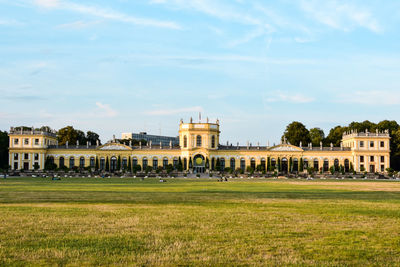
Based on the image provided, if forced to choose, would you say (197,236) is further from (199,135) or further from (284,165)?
(284,165)

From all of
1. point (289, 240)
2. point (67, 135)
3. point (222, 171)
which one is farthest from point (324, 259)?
point (67, 135)

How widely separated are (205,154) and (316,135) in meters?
30.6

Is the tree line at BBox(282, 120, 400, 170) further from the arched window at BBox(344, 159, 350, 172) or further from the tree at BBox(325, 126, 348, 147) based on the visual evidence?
the arched window at BBox(344, 159, 350, 172)

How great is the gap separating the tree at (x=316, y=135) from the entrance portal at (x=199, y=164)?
27.9 metres

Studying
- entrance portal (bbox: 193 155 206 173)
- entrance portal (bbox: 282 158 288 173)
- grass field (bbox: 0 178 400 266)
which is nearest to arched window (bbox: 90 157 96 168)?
entrance portal (bbox: 193 155 206 173)

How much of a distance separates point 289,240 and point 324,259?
1969mm

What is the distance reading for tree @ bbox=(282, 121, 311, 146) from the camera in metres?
98.2

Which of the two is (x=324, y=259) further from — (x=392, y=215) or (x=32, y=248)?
(x=392, y=215)

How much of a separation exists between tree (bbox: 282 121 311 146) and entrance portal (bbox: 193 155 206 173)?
21.6 metres

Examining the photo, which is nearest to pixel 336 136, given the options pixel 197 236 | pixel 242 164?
pixel 242 164

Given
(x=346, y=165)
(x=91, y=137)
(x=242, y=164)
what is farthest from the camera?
(x=91, y=137)

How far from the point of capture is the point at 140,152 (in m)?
90.2

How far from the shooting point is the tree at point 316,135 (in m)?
102

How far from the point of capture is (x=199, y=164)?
87.4 meters
